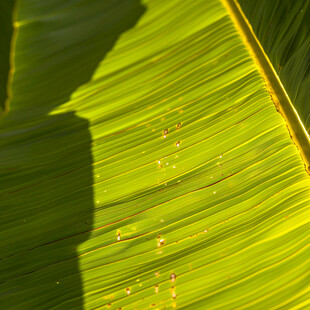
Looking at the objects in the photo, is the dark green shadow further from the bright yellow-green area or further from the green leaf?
the green leaf

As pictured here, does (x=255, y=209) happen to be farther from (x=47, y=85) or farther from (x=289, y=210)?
(x=47, y=85)

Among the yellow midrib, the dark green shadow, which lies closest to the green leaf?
the yellow midrib

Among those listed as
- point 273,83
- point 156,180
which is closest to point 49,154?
point 156,180

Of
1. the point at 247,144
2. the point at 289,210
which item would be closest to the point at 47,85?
the point at 247,144

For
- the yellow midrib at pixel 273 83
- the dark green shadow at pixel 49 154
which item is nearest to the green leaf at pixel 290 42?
the yellow midrib at pixel 273 83

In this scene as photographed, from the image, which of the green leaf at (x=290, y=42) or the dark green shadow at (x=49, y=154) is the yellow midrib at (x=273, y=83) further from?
the dark green shadow at (x=49, y=154)
